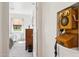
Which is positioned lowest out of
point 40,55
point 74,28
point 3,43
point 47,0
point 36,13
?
point 40,55

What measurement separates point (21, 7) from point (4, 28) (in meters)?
0.24

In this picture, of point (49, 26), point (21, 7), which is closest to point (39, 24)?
point (49, 26)

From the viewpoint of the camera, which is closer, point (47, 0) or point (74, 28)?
point (74, 28)

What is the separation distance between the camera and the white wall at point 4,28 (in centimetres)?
97

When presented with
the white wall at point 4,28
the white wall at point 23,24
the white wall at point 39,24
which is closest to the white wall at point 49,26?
the white wall at point 39,24

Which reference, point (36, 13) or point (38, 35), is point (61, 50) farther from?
point (36, 13)

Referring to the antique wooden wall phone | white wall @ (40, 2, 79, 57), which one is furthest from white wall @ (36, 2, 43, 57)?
the antique wooden wall phone

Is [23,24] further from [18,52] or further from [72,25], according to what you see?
[72,25]

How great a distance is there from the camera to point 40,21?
1.01 metres

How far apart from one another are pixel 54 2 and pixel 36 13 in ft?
0.59

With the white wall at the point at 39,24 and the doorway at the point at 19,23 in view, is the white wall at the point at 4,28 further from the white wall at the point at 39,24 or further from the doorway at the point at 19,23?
the white wall at the point at 39,24

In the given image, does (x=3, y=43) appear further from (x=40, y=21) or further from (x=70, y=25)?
(x=70, y=25)

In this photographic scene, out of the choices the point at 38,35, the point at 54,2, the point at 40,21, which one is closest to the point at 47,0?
the point at 54,2

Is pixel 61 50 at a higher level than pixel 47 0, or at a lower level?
lower
